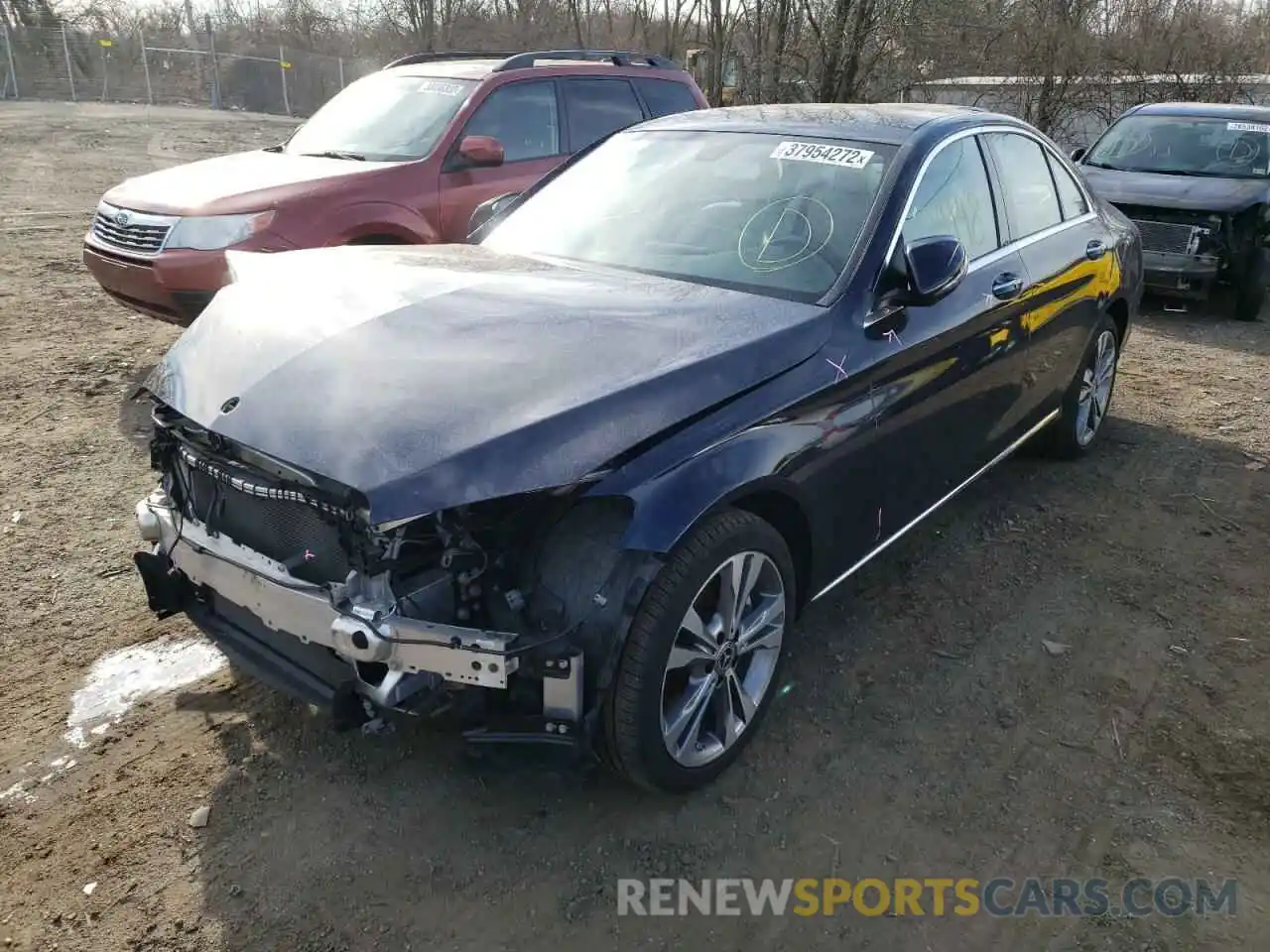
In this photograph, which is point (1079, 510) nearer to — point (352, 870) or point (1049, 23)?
point (352, 870)

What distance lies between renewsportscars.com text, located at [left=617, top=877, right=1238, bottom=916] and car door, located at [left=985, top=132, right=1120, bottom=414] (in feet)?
7.74

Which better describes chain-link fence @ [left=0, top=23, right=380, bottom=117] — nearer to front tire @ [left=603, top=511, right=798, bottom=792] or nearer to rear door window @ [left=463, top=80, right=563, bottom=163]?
rear door window @ [left=463, top=80, right=563, bottom=163]

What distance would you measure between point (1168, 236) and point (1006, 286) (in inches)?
230

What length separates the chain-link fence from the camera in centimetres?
3000

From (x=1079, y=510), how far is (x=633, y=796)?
10.3 ft

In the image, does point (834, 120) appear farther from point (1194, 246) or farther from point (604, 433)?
point (1194, 246)

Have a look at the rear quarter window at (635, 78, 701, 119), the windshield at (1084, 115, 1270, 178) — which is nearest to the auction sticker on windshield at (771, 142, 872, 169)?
the rear quarter window at (635, 78, 701, 119)

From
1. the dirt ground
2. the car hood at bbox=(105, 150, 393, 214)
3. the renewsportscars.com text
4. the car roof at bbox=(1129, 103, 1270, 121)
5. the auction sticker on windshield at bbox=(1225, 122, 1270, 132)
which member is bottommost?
the renewsportscars.com text

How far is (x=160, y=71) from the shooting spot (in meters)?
31.6

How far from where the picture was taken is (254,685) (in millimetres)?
3375

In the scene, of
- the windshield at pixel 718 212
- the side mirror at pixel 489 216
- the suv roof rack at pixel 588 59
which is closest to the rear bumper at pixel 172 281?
the side mirror at pixel 489 216

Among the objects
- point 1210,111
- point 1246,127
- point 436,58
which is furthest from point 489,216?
point 1210,111

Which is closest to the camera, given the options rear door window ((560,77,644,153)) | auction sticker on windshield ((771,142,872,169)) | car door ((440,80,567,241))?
auction sticker on windshield ((771,142,872,169))

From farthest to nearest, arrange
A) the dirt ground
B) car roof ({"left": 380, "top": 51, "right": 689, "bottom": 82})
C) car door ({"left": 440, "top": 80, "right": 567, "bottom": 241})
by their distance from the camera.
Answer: car roof ({"left": 380, "top": 51, "right": 689, "bottom": 82}), car door ({"left": 440, "top": 80, "right": 567, "bottom": 241}), the dirt ground
